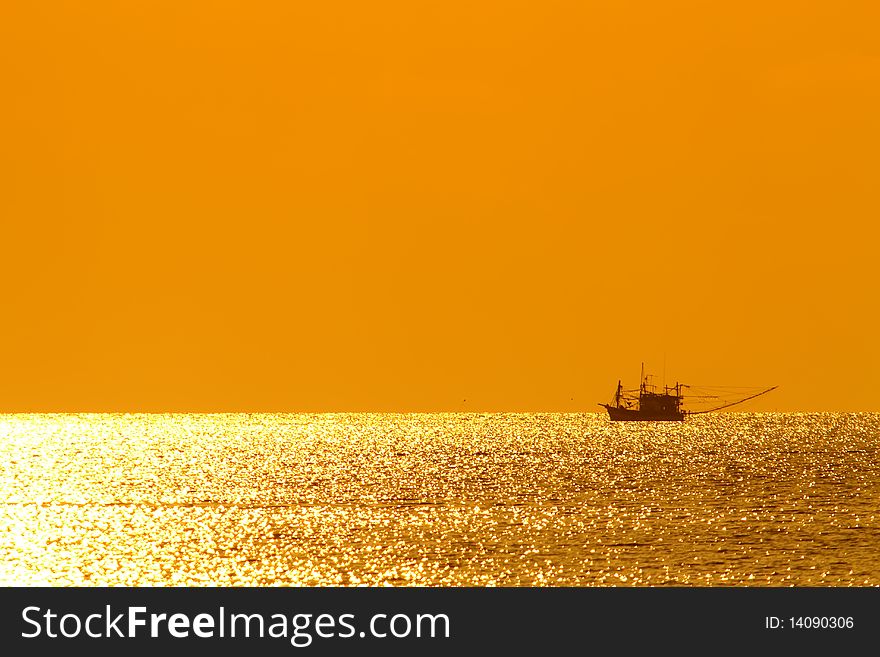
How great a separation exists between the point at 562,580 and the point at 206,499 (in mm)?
76517

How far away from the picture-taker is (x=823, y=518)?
120 m

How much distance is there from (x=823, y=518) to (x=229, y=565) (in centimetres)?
5117

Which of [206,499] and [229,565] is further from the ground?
[206,499]

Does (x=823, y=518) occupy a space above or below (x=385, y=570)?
above

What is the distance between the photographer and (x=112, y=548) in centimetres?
9994
